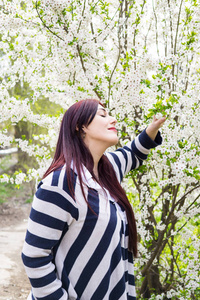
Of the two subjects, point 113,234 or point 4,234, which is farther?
point 4,234

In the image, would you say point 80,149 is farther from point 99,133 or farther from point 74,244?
point 74,244

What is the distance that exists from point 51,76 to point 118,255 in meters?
2.65

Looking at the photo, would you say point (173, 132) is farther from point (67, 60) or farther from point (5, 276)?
point (5, 276)

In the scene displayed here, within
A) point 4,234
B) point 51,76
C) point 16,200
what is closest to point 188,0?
point 51,76

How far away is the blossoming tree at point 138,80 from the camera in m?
2.56

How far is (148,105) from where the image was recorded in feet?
9.33

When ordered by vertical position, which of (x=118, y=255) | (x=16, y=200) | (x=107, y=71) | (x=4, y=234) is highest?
(x=107, y=71)

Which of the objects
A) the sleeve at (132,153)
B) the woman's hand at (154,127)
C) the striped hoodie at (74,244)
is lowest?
the striped hoodie at (74,244)

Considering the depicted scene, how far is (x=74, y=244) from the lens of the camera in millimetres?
1474

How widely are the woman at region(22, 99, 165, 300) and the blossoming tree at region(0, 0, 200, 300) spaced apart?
0.65 m

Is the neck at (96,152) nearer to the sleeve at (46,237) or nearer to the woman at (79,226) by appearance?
the woman at (79,226)

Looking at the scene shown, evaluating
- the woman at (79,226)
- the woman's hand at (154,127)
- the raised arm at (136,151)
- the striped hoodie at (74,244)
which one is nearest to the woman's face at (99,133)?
the woman at (79,226)

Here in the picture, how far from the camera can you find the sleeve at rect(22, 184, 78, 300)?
1.40 m

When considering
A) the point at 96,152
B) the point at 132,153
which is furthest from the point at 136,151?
the point at 96,152
